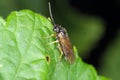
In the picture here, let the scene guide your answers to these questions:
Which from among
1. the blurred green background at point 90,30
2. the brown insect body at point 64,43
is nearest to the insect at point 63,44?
the brown insect body at point 64,43

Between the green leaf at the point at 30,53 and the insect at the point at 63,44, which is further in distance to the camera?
the insect at the point at 63,44

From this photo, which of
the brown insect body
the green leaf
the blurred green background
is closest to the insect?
the brown insect body

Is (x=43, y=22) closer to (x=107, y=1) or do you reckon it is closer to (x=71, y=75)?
(x=71, y=75)

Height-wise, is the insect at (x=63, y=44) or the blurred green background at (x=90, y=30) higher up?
the insect at (x=63, y=44)

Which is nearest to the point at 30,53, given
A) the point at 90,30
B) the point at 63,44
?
the point at 63,44

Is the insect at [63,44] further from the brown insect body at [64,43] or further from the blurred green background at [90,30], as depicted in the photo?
the blurred green background at [90,30]

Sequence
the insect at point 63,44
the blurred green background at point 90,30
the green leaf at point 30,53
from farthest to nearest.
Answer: the blurred green background at point 90,30 → the insect at point 63,44 → the green leaf at point 30,53

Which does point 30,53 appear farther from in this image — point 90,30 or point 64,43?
point 90,30
